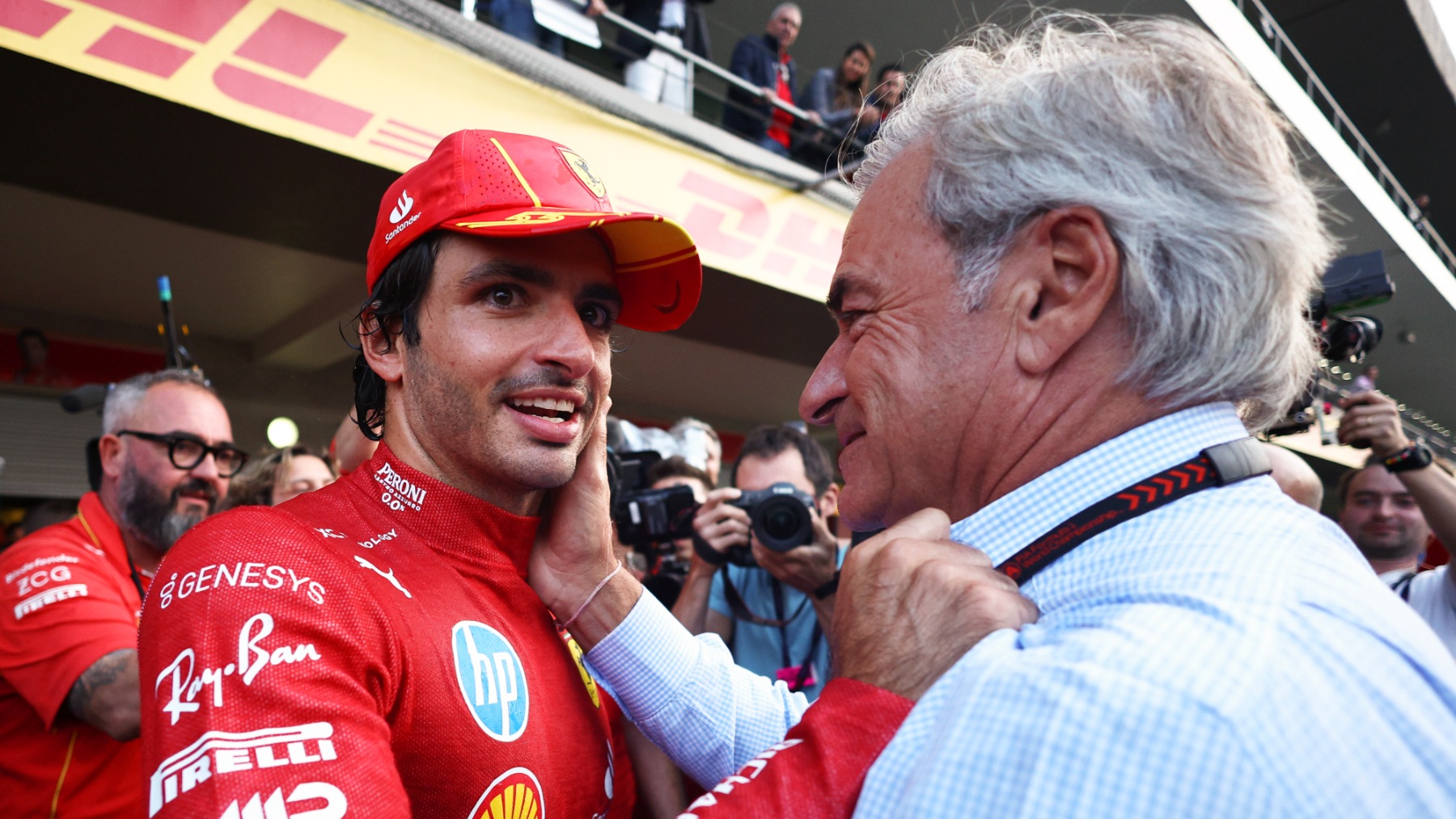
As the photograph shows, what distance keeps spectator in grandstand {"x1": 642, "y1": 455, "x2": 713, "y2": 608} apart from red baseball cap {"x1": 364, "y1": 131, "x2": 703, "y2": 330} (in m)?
1.24

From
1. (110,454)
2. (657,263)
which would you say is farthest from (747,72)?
(657,263)

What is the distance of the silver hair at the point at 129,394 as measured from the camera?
2840mm

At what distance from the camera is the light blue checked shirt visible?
0.53 m

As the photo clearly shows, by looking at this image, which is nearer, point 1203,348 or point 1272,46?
point 1203,348

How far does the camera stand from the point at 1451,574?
251cm

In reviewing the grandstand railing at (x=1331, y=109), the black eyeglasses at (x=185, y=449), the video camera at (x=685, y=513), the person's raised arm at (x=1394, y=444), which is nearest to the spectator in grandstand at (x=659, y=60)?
the black eyeglasses at (x=185, y=449)

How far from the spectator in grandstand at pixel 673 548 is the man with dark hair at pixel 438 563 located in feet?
4.31

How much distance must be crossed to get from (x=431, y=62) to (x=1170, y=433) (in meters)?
4.08

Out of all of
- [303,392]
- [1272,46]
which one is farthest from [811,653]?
[1272,46]

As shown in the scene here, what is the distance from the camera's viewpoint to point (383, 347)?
1.35 m

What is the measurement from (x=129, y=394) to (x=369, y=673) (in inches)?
99.2

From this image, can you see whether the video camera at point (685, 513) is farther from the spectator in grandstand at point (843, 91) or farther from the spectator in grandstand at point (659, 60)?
the spectator in grandstand at point (843, 91)

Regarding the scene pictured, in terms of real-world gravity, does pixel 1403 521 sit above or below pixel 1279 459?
below

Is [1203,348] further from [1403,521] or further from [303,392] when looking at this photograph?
[303,392]
